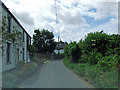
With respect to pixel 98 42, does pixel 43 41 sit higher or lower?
higher

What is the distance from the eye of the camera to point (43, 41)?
42.3 meters

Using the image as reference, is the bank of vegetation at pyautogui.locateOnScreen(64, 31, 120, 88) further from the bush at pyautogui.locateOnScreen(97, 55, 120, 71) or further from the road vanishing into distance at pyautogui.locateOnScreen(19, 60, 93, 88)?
the road vanishing into distance at pyautogui.locateOnScreen(19, 60, 93, 88)

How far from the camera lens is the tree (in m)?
41.6

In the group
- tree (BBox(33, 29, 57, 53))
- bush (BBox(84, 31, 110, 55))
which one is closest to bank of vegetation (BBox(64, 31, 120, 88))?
bush (BBox(84, 31, 110, 55))

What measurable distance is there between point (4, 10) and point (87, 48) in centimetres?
668

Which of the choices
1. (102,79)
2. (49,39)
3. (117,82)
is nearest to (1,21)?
(102,79)

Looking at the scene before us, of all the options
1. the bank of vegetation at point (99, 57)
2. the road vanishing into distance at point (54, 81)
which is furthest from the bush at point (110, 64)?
the road vanishing into distance at point (54, 81)

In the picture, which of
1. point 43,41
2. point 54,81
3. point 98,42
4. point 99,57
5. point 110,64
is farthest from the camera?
point 43,41

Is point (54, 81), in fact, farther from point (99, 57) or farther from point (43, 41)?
point (43, 41)

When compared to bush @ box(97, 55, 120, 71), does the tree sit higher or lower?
higher

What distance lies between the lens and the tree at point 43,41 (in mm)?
41625

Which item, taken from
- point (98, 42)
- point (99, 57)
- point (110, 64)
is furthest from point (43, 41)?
point (110, 64)

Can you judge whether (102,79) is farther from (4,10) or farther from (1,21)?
(4,10)

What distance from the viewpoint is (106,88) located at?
5.24 meters
